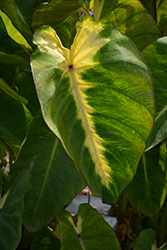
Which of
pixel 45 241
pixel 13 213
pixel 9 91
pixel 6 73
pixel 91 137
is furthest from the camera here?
pixel 6 73

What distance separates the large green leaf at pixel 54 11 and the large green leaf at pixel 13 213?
44 centimetres

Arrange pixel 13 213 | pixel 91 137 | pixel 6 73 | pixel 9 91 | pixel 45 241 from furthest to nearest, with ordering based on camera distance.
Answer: pixel 6 73, pixel 45 241, pixel 9 91, pixel 13 213, pixel 91 137

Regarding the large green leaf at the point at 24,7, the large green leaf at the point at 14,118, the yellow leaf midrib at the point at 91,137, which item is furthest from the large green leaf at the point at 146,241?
the large green leaf at the point at 24,7

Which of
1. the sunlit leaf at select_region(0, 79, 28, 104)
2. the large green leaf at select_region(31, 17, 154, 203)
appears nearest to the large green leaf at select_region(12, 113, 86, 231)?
the sunlit leaf at select_region(0, 79, 28, 104)

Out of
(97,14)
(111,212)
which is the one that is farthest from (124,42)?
(111,212)

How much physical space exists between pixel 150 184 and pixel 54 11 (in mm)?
623

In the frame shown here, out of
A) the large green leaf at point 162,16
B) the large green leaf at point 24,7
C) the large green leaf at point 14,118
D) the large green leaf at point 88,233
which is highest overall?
the large green leaf at point 24,7

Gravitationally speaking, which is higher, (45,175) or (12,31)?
(12,31)

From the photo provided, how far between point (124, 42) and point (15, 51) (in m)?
0.51

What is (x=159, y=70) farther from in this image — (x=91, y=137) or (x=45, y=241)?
(x=45, y=241)


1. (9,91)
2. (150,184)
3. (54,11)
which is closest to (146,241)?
(150,184)

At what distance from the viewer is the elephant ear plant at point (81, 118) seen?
1.66 ft

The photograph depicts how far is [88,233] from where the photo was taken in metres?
0.77

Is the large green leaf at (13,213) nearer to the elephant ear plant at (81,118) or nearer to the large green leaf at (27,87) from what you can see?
the elephant ear plant at (81,118)
